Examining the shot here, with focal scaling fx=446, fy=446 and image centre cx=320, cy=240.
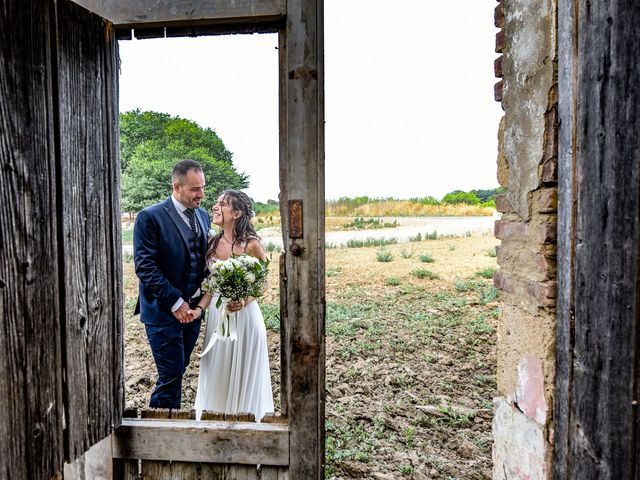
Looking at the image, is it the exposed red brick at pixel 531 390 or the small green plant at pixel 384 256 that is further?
the small green plant at pixel 384 256

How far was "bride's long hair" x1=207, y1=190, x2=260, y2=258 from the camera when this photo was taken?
2.98 meters

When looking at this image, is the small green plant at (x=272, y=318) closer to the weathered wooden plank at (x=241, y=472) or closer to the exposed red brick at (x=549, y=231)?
the weathered wooden plank at (x=241, y=472)

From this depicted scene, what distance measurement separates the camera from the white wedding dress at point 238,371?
315 cm

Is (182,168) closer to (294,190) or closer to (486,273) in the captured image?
(294,190)

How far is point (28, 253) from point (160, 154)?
1.29m

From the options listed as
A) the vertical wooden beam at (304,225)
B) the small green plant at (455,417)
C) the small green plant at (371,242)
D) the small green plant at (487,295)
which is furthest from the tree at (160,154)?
the small green plant at (371,242)

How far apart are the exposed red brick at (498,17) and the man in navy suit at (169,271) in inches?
68.1

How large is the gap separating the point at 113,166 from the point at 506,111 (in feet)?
4.98

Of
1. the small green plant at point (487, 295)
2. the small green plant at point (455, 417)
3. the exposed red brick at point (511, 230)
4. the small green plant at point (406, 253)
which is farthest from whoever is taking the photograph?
the small green plant at point (406, 253)

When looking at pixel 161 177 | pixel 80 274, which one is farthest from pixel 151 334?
pixel 80 274

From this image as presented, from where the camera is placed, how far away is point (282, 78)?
5.70 ft

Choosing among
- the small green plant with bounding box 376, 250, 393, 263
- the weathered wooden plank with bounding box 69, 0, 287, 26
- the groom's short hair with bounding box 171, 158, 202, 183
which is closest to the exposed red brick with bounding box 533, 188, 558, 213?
the weathered wooden plank with bounding box 69, 0, 287, 26

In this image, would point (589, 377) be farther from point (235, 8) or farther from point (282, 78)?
point (235, 8)

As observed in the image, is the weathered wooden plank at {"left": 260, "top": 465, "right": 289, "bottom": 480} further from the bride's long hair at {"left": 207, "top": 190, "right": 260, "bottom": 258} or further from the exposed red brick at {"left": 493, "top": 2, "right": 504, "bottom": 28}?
the exposed red brick at {"left": 493, "top": 2, "right": 504, "bottom": 28}
